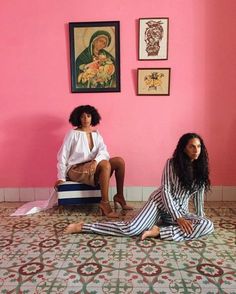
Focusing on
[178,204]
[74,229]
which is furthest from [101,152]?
[178,204]

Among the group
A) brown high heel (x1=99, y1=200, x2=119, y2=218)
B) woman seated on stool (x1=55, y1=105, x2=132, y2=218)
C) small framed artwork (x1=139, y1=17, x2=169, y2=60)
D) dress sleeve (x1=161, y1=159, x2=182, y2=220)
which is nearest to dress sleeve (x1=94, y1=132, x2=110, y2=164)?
woman seated on stool (x1=55, y1=105, x2=132, y2=218)

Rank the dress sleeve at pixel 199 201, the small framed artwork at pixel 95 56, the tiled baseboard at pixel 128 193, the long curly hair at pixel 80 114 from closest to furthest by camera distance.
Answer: the dress sleeve at pixel 199 201 → the long curly hair at pixel 80 114 → the small framed artwork at pixel 95 56 → the tiled baseboard at pixel 128 193

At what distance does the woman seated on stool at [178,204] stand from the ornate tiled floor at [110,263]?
Result: 0.06m

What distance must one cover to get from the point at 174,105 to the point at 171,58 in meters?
0.48

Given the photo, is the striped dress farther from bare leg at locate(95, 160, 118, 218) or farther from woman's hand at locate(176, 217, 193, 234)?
bare leg at locate(95, 160, 118, 218)

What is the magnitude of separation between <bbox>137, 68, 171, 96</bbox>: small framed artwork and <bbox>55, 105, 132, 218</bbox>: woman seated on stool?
563mm

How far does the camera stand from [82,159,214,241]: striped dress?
2.05m

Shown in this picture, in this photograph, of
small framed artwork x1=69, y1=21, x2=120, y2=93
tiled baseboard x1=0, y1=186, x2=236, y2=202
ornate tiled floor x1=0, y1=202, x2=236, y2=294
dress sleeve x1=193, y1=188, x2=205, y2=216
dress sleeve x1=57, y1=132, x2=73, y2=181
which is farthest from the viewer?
tiled baseboard x1=0, y1=186, x2=236, y2=202

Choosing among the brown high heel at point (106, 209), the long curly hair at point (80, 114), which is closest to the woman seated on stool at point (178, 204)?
the brown high heel at point (106, 209)

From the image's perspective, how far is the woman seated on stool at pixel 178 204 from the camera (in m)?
2.04

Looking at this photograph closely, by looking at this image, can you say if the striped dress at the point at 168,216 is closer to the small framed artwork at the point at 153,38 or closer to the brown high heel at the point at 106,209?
the brown high heel at the point at 106,209

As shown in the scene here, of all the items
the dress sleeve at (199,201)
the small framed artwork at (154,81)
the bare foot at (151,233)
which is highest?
the small framed artwork at (154,81)

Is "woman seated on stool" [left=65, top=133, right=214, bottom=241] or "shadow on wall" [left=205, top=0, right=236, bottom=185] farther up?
"shadow on wall" [left=205, top=0, right=236, bottom=185]

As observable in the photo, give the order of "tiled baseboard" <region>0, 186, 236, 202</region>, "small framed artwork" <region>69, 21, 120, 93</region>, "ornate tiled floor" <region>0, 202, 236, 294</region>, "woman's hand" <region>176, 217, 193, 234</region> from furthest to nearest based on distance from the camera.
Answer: "tiled baseboard" <region>0, 186, 236, 202</region> < "small framed artwork" <region>69, 21, 120, 93</region> < "woman's hand" <region>176, 217, 193, 234</region> < "ornate tiled floor" <region>0, 202, 236, 294</region>
